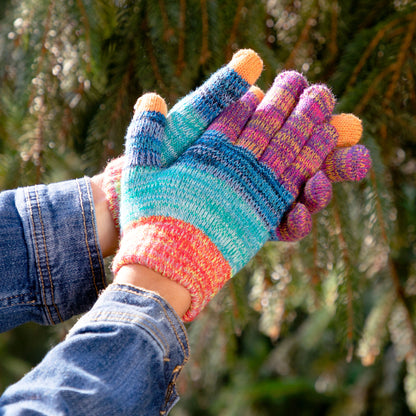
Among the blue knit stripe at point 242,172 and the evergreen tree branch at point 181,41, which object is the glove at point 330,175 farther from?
the evergreen tree branch at point 181,41

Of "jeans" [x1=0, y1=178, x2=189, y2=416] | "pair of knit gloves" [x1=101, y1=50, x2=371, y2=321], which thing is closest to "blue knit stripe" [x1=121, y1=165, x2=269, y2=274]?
"pair of knit gloves" [x1=101, y1=50, x2=371, y2=321]

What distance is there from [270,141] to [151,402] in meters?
0.42

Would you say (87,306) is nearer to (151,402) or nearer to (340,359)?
(151,402)

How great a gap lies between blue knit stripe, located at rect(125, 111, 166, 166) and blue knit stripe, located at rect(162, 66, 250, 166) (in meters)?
0.03

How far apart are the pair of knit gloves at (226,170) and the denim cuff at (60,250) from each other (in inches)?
2.5

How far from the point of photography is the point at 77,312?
2.49 ft

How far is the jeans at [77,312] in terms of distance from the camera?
508 mm

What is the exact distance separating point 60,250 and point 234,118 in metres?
0.33

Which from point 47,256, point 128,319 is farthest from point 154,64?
point 128,319

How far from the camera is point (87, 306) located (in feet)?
2.50

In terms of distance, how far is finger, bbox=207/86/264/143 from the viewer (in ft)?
2.47

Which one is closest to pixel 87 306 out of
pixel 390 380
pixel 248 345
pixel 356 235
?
pixel 356 235

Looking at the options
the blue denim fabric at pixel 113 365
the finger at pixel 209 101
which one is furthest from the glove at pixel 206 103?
the blue denim fabric at pixel 113 365

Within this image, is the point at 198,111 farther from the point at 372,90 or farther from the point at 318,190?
the point at 372,90
